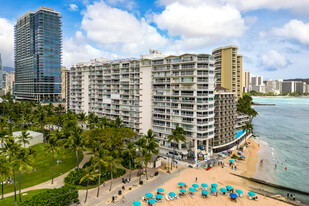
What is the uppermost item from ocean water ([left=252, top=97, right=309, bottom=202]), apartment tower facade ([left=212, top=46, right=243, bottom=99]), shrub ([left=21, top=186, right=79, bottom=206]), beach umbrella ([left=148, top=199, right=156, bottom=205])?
apartment tower facade ([left=212, top=46, right=243, bottom=99])

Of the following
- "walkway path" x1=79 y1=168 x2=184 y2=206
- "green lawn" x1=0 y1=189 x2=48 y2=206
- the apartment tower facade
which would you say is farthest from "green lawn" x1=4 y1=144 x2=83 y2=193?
the apartment tower facade

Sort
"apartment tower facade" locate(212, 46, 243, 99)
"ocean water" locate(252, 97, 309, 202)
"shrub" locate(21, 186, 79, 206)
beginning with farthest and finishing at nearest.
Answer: "apartment tower facade" locate(212, 46, 243, 99), "ocean water" locate(252, 97, 309, 202), "shrub" locate(21, 186, 79, 206)

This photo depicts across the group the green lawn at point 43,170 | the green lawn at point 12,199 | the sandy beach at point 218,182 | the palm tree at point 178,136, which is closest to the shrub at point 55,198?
the green lawn at point 12,199

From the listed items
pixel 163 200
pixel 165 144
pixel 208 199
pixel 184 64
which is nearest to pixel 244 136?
pixel 165 144

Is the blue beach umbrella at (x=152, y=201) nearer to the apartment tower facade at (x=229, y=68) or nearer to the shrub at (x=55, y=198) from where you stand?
the shrub at (x=55, y=198)

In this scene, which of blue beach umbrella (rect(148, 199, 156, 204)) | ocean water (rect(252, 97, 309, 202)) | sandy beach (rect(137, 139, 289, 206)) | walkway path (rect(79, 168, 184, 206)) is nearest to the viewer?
blue beach umbrella (rect(148, 199, 156, 204))

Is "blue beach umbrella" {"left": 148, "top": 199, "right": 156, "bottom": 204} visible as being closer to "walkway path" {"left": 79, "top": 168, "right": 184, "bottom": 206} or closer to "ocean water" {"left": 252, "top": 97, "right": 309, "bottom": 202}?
"walkway path" {"left": 79, "top": 168, "right": 184, "bottom": 206}

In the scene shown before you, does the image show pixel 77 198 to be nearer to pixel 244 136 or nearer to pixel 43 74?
pixel 244 136

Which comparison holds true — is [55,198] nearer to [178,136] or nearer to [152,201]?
[152,201]
